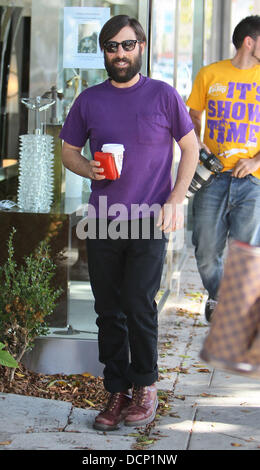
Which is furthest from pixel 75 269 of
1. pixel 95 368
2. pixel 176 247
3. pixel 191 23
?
pixel 191 23

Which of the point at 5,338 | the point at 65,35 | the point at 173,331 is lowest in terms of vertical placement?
the point at 173,331

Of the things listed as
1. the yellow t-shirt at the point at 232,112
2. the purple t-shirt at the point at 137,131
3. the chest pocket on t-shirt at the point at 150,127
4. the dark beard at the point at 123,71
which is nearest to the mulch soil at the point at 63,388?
the purple t-shirt at the point at 137,131

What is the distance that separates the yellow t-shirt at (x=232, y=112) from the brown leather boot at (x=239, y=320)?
3164 mm

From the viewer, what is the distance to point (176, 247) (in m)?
7.72

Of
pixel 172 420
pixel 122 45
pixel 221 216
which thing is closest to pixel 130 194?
pixel 122 45

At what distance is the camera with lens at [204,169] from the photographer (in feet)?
17.5

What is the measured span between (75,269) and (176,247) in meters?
2.59

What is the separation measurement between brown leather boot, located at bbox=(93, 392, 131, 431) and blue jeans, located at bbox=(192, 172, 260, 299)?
1618 mm

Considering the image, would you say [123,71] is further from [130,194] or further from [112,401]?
[112,401]

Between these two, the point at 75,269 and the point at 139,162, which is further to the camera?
the point at 75,269

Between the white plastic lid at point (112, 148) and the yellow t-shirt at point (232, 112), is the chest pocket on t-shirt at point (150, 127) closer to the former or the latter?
the white plastic lid at point (112, 148)

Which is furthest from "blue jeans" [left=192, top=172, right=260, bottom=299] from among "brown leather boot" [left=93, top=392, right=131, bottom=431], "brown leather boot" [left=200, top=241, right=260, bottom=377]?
"brown leather boot" [left=200, top=241, right=260, bottom=377]

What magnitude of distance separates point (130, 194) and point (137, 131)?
30 cm
